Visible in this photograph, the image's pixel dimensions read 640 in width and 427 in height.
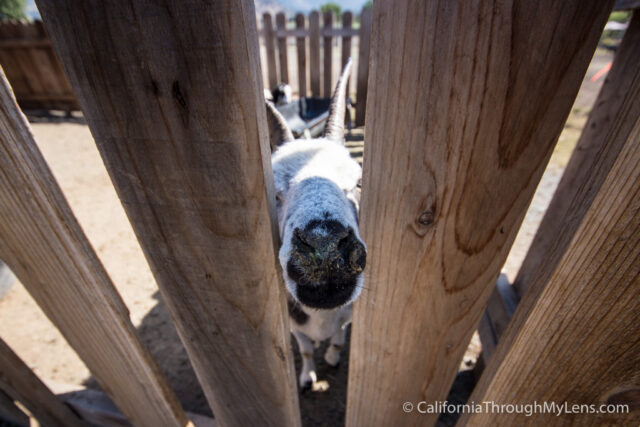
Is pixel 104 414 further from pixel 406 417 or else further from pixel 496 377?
pixel 496 377

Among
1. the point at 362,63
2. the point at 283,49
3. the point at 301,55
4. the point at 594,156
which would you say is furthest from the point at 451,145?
the point at 283,49

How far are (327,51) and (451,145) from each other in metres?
10.0

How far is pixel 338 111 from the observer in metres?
2.36

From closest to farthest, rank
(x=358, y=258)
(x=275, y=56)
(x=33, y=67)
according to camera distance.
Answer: (x=358, y=258) → (x=275, y=56) → (x=33, y=67)

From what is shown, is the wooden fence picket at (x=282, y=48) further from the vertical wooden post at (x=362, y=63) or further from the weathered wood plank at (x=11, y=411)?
the weathered wood plank at (x=11, y=411)

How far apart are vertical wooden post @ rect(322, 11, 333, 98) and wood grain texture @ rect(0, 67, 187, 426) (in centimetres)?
997

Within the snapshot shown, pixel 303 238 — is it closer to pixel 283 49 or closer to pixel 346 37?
pixel 346 37

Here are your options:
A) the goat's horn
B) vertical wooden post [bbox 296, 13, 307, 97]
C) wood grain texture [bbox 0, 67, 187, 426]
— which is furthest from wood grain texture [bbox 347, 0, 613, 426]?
vertical wooden post [bbox 296, 13, 307, 97]

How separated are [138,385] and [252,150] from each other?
1.34 metres

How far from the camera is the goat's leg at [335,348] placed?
9.63 ft

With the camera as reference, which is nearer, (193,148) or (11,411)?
(193,148)

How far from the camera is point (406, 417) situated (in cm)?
139

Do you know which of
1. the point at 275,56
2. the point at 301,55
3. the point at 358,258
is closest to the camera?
the point at 358,258

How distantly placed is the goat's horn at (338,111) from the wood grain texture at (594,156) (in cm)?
158
